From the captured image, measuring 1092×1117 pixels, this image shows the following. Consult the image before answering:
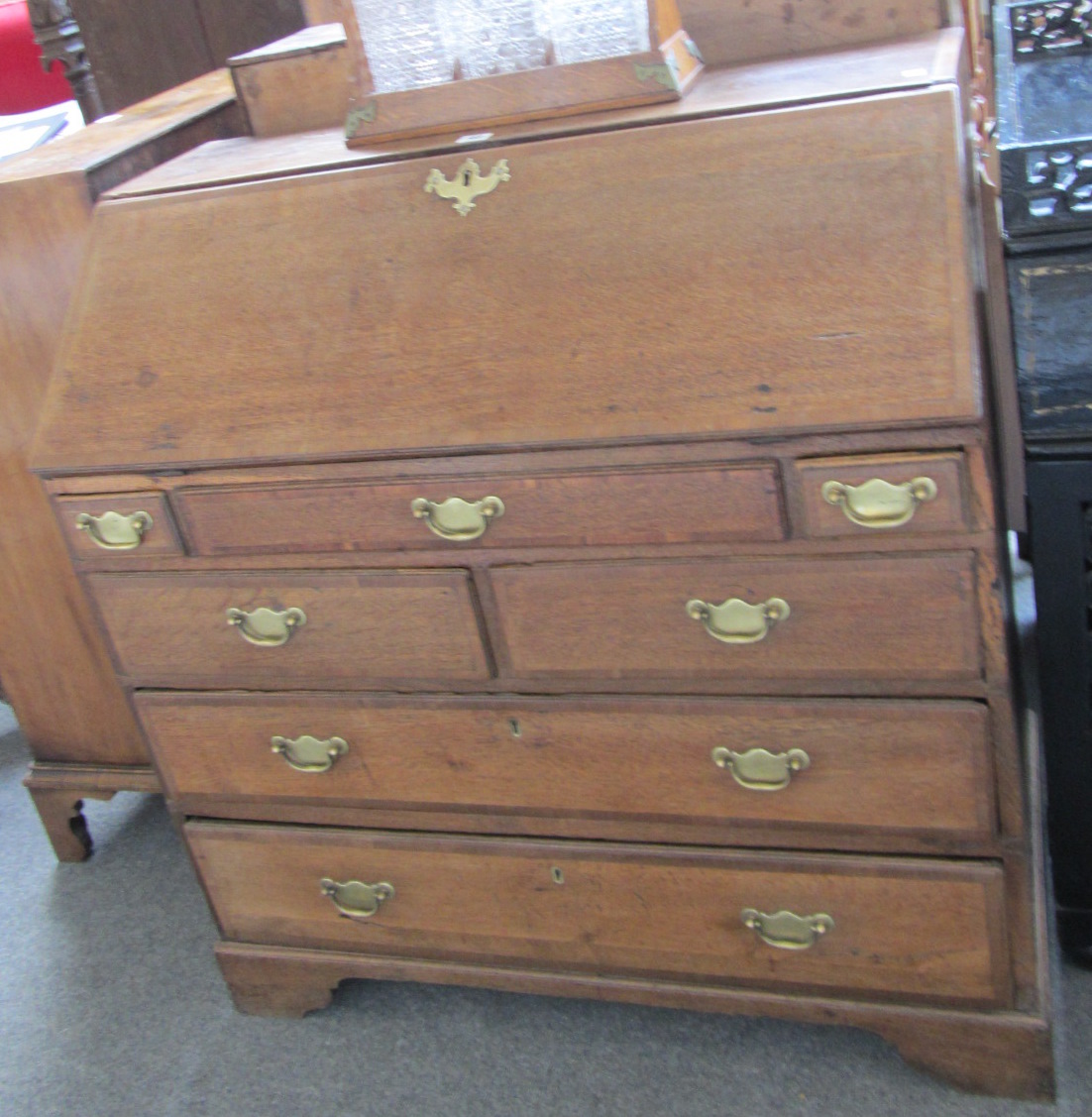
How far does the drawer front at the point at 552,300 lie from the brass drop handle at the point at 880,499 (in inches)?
2.6

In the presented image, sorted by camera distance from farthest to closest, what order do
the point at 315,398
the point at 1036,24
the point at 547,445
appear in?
1. the point at 1036,24
2. the point at 315,398
3. the point at 547,445

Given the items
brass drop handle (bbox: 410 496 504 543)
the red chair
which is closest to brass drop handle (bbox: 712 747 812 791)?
brass drop handle (bbox: 410 496 504 543)

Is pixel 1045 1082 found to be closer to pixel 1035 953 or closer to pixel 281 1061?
pixel 1035 953

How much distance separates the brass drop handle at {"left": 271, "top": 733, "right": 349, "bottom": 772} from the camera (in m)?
1.59

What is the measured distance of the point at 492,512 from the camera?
1.35m

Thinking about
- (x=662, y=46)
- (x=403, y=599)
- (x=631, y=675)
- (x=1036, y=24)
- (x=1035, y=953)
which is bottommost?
(x=1035, y=953)

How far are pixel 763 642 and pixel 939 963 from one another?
475 mm

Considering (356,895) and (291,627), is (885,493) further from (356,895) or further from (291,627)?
(356,895)

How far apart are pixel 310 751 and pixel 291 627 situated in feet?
0.61

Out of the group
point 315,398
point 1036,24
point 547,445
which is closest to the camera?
point 547,445

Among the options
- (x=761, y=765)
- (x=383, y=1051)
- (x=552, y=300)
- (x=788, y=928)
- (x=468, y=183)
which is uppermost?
(x=468, y=183)

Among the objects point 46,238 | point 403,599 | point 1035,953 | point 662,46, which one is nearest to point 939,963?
point 1035,953

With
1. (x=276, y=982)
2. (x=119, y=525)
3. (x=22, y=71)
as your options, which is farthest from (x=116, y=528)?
(x=22, y=71)

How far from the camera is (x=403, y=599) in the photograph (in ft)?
4.76
